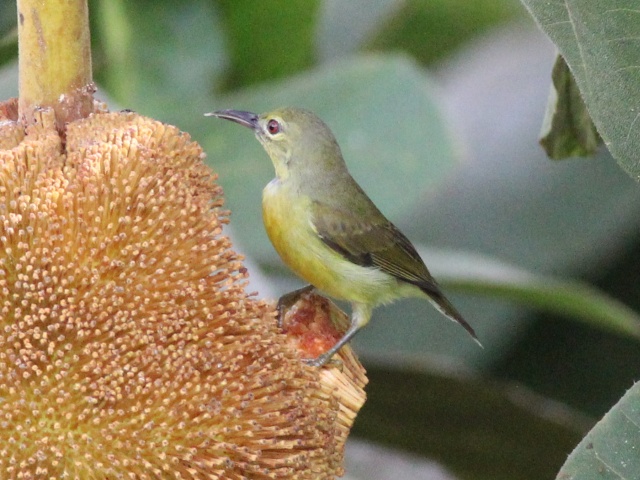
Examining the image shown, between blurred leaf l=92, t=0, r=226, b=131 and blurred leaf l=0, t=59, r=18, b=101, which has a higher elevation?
blurred leaf l=92, t=0, r=226, b=131

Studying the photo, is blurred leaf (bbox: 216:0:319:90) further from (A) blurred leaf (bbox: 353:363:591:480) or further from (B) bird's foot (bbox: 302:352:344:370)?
(B) bird's foot (bbox: 302:352:344:370)

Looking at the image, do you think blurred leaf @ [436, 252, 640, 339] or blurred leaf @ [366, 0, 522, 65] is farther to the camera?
blurred leaf @ [366, 0, 522, 65]

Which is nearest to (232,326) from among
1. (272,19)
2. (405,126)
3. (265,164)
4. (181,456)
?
(181,456)

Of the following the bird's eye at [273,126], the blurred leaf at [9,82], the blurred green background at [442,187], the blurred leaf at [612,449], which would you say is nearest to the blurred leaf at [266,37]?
the blurred green background at [442,187]

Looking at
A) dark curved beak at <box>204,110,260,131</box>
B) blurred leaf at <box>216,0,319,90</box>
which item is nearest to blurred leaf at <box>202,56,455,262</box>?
blurred leaf at <box>216,0,319,90</box>

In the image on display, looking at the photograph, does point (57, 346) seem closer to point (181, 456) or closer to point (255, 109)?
point (181, 456)

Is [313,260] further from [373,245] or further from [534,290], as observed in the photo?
[534,290]

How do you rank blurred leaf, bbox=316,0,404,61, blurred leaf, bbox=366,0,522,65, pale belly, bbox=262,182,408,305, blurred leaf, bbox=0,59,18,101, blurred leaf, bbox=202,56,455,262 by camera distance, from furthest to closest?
1. blurred leaf, bbox=316,0,404,61
2. blurred leaf, bbox=366,0,522,65
3. blurred leaf, bbox=202,56,455,262
4. blurred leaf, bbox=0,59,18,101
5. pale belly, bbox=262,182,408,305
